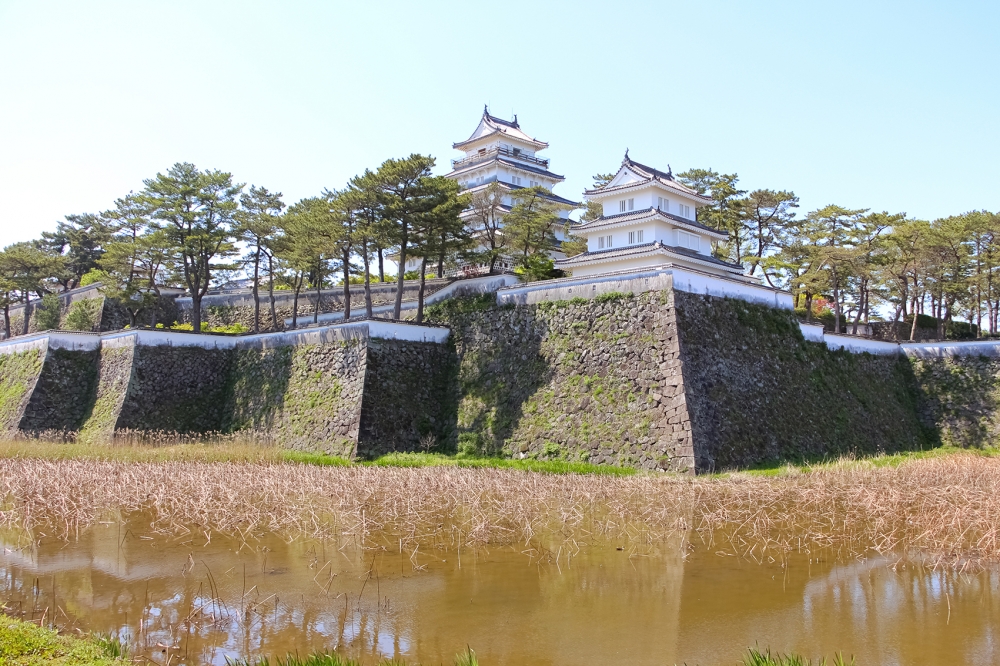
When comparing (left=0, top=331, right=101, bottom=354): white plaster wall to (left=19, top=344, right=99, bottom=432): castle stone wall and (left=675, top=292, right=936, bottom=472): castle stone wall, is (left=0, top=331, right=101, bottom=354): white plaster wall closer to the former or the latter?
(left=19, top=344, right=99, bottom=432): castle stone wall

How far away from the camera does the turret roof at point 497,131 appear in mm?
40281

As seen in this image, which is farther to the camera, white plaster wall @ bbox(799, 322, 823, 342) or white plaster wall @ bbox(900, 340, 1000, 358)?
white plaster wall @ bbox(900, 340, 1000, 358)

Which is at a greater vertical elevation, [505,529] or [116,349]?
[116,349]

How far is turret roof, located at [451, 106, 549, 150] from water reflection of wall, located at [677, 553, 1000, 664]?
33136 millimetres

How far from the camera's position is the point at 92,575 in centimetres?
922

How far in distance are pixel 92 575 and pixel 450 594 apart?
14.6ft

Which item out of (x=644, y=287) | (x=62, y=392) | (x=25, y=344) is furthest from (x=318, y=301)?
(x=644, y=287)

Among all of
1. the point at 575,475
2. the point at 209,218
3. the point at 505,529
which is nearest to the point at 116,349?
the point at 209,218

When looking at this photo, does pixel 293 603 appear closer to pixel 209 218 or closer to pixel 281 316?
pixel 209 218

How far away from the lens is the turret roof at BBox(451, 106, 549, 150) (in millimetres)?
40281

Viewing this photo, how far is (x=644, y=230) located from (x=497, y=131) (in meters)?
15.1

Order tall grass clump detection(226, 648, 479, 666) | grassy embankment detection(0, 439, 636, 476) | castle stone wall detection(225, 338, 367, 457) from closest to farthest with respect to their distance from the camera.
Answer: tall grass clump detection(226, 648, 479, 666)
grassy embankment detection(0, 439, 636, 476)
castle stone wall detection(225, 338, 367, 457)

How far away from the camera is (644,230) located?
90.3 ft

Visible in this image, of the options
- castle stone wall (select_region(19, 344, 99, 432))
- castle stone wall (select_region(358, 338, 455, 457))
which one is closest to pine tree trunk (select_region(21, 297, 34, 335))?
castle stone wall (select_region(19, 344, 99, 432))
